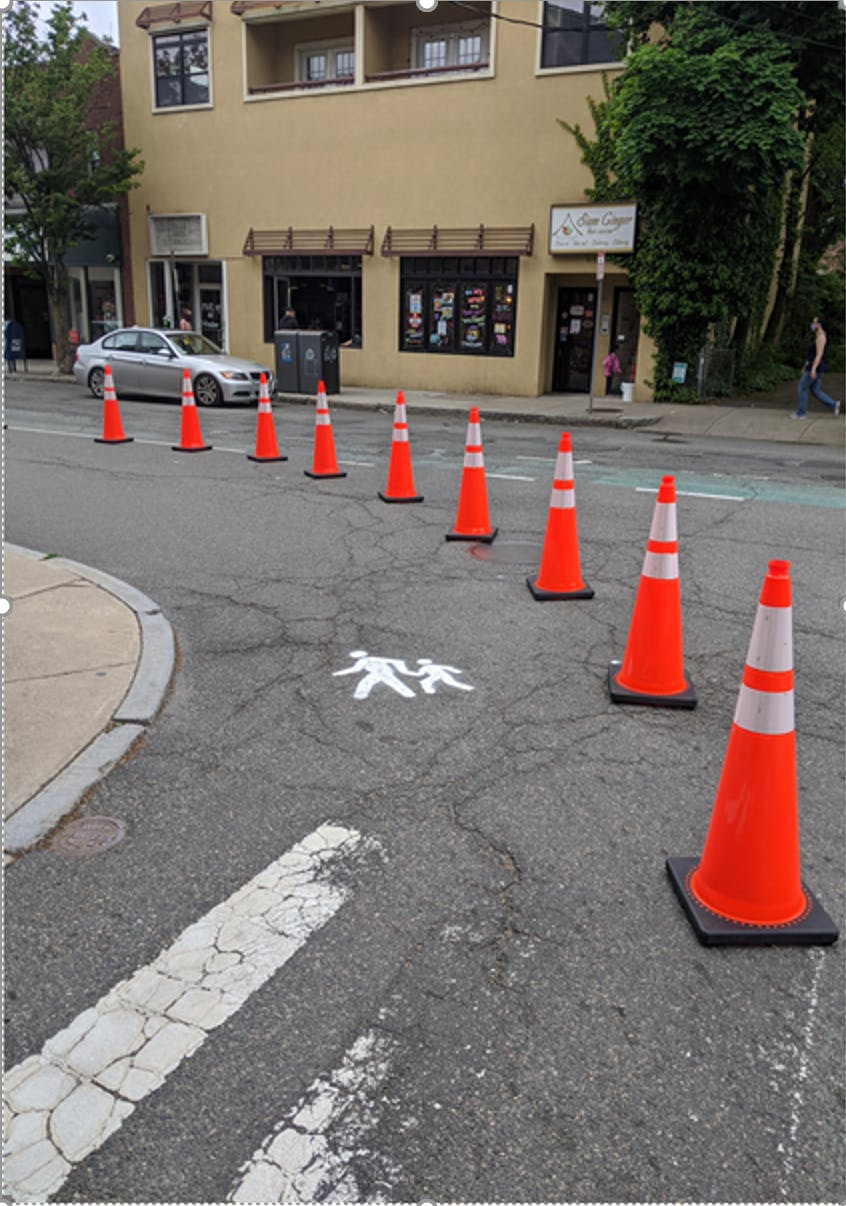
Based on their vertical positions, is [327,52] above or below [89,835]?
above

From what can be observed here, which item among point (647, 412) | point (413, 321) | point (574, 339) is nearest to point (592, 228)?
point (574, 339)

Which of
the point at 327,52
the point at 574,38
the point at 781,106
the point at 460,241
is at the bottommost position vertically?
the point at 460,241

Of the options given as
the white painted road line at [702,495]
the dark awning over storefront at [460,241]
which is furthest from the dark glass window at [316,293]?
the white painted road line at [702,495]

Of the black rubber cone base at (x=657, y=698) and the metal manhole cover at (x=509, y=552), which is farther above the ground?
the metal manhole cover at (x=509, y=552)

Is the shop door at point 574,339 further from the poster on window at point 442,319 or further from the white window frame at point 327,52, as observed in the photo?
the white window frame at point 327,52

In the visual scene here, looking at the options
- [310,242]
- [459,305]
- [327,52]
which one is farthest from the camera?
[327,52]

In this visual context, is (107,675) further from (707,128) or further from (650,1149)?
(707,128)

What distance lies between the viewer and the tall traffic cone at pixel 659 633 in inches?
181

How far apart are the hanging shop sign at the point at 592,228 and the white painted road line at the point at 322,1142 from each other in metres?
20.1

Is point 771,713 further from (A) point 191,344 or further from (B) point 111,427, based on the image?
(A) point 191,344

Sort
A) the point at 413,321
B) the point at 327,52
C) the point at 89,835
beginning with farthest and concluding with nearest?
1. the point at 327,52
2. the point at 413,321
3. the point at 89,835

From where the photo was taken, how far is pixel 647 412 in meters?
19.0

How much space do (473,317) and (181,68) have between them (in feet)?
36.6

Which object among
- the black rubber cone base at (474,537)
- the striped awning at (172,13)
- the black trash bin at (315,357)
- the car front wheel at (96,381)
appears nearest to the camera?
the black rubber cone base at (474,537)
